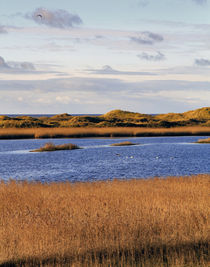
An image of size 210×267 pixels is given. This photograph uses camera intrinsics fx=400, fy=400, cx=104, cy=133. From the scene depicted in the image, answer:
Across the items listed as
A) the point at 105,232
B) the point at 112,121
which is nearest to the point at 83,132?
the point at 112,121

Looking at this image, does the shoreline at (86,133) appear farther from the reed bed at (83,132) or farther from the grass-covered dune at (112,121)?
the grass-covered dune at (112,121)

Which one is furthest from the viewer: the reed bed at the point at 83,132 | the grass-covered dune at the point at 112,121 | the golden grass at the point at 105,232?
the grass-covered dune at the point at 112,121

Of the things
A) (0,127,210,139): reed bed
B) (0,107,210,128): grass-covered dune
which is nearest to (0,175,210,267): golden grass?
(0,127,210,139): reed bed

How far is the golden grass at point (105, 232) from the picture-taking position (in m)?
9.27

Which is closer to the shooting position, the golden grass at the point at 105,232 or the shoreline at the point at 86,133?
the golden grass at the point at 105,232

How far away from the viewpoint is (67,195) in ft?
50.2

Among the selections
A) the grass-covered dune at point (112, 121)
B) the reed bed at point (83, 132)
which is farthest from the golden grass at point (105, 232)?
the grass-covered dune at point (112, 121)

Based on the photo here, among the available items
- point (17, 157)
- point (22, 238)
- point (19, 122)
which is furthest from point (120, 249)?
point (19, 122)

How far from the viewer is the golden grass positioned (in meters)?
9.27

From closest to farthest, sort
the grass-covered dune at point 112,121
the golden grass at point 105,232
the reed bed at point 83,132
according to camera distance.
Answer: the golden grass at point 105,232, the reed bed at point 83,132, the grass-covered dune at point 112,121

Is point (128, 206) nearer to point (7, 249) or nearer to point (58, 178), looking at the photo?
point (7, 249)

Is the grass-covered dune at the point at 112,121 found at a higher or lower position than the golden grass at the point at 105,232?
higher

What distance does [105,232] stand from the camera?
33.8ft

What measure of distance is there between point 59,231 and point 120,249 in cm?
172
